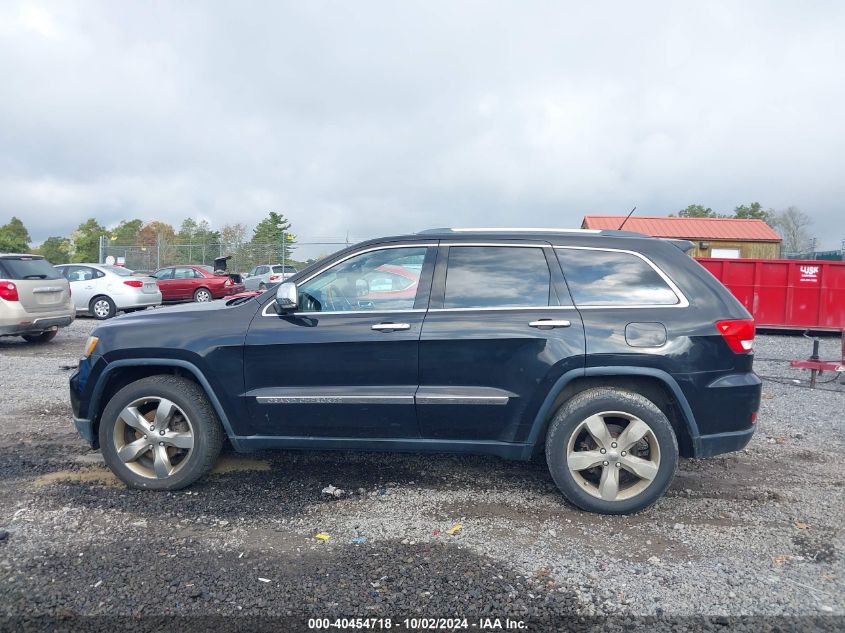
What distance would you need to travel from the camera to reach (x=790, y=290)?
47.3 ft

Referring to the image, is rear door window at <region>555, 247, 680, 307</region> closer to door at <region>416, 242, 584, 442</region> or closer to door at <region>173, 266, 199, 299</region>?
door at <region>416, 242, 584, 442</region>

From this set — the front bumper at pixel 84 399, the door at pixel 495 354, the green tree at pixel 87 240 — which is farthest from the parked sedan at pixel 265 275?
the green tree at pixel 87 240

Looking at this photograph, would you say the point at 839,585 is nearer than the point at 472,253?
Yes

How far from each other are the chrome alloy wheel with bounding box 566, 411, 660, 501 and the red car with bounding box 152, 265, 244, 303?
18.4m

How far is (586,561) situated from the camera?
123 inches

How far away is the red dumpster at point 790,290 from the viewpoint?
1427cm

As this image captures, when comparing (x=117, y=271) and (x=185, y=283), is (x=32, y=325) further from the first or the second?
(x=185, y=283)

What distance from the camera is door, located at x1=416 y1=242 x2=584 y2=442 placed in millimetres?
3631

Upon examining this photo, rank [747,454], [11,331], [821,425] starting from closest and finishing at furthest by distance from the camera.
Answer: [747,454] < [821,425] < [11,331]

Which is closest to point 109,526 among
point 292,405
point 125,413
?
point 125,413

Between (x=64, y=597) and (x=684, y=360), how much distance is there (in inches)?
140

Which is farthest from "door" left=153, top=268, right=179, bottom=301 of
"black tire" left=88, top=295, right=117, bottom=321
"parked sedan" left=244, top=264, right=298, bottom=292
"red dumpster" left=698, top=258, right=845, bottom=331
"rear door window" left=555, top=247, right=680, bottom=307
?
"rear door window" left=555, top=247, right=680, bottom=307

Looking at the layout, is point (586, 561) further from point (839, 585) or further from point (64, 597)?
point (64, 597)

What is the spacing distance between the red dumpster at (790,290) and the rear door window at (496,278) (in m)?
12.0
